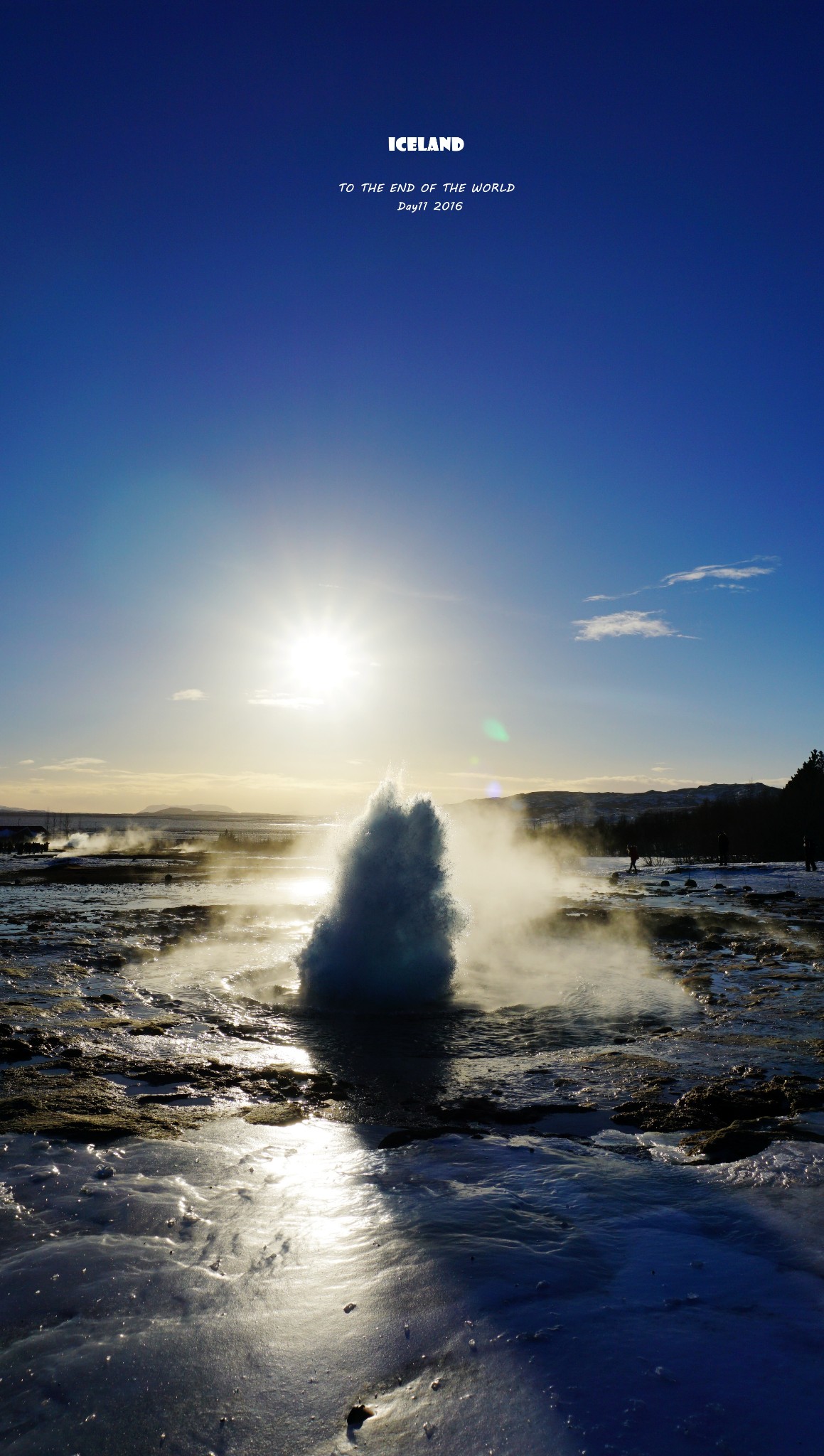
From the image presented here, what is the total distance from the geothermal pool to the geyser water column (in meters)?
0.89

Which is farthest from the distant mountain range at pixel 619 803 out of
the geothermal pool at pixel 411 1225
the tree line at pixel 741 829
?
the geothermal pool at pixel 411 1225

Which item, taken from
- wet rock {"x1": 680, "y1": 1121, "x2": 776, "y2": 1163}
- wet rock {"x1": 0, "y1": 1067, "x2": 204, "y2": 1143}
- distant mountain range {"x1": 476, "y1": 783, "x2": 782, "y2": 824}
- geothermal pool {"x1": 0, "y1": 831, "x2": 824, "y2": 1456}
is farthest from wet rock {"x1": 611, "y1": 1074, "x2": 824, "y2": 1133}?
distant mountain range {"x1": 476, "y1": 783, "x2": 782, "y2": 824}

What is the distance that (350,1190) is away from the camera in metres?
5.36

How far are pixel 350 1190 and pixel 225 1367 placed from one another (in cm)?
188

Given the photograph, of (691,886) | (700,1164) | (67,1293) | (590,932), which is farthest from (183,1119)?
(691,886)

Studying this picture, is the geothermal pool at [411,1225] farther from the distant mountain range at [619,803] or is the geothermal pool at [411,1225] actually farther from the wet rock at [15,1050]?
the distant mountain range at [619,803]

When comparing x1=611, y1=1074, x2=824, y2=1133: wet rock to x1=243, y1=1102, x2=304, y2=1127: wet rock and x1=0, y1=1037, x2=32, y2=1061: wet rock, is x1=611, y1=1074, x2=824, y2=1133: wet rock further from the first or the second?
x1=0, y1=1037, x2=32, y2=1061: wet rock

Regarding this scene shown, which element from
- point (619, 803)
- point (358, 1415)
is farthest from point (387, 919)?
point (619, 803)

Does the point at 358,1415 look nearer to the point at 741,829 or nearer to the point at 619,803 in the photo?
the point at 741,829

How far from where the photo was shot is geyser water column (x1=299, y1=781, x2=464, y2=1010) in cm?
1234

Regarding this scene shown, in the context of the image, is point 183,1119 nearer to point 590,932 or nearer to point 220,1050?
point 220,1050

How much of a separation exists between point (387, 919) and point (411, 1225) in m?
8.34

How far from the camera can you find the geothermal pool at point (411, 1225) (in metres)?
3.25

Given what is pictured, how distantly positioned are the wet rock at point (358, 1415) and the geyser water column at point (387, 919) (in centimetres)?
848
